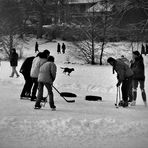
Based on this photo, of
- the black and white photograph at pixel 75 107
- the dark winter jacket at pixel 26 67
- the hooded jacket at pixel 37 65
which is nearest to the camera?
the black and white photograph at pixel 75 107

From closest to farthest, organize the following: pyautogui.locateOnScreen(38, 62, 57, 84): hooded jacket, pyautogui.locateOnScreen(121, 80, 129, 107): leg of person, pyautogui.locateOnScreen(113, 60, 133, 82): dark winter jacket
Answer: pyautogui.locateOnScreen(38, 62, 57, 84): hooded jacket, pyautogui.locateOnScreen(113, 60, 133, 82): dark winter jacket, pyautogui.locateOnScreen(121, 80, 129, 107): leg of person

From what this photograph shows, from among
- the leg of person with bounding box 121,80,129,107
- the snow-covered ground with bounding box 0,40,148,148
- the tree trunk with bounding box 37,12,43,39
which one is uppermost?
the tree trunk with bounding box 37,12,43,39

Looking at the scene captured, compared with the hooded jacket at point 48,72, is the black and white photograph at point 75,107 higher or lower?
lower

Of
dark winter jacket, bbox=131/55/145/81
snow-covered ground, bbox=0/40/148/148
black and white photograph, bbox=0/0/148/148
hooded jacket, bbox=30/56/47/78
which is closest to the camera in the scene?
snow-covered ground, bbox=0/40/148/148

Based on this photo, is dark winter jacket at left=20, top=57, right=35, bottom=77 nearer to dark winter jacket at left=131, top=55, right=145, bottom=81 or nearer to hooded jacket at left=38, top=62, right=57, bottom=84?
hooded jacket at left=38, top=62, right=57, bottom=84

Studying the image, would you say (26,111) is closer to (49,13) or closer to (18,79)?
(18,79)

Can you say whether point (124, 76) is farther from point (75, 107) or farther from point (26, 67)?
point (26, 67)

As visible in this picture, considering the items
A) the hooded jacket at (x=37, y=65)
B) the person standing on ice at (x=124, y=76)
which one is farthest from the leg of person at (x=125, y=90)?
the hooded jacket at (x=37, y=65)

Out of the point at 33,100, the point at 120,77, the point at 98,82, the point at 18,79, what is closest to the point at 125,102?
the point at 120,77

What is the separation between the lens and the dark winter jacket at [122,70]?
1021cm

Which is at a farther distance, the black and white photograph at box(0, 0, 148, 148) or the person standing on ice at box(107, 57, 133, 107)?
the person standing on ice at box(107, 57, 133, 107)

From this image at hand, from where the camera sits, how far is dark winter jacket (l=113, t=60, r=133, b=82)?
10.2m

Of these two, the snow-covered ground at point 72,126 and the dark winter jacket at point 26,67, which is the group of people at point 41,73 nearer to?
the dark winter jacket at point 26,67

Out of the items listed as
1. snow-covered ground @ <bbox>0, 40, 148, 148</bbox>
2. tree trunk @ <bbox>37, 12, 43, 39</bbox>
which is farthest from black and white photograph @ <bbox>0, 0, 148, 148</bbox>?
tree trunk @ <bbox>37, 12, 43, 39</bbox>
